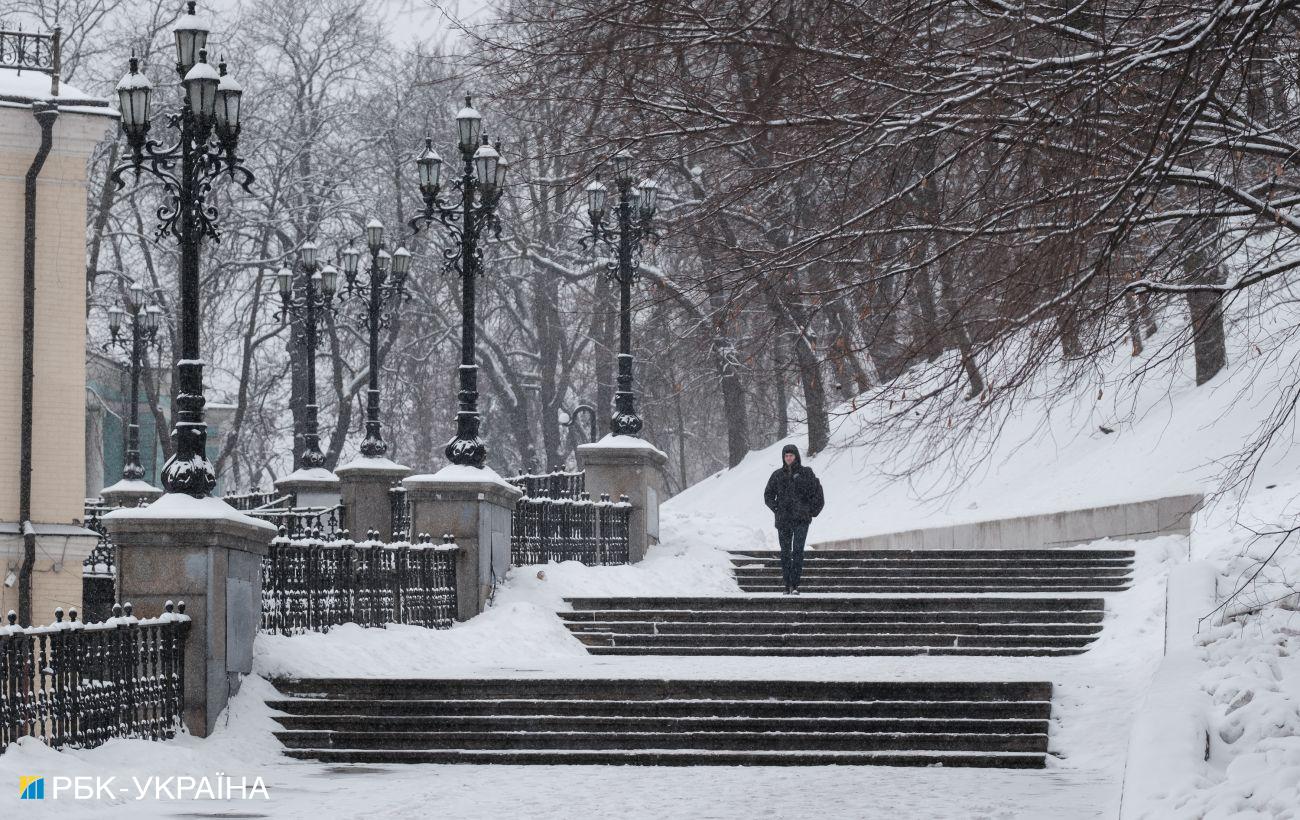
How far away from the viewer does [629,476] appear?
25328mm

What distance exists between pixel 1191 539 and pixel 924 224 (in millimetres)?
12068

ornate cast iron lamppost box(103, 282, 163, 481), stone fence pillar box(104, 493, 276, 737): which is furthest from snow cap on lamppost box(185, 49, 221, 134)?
ornate cast iron lamppost box(103, 282, 163, 481)

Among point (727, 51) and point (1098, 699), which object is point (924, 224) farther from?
point (1098, 699)

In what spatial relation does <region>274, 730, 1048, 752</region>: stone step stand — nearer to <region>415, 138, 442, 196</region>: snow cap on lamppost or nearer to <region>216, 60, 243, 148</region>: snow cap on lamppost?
<region>216, 60, 243, 148</region>: snow cap on lamppost

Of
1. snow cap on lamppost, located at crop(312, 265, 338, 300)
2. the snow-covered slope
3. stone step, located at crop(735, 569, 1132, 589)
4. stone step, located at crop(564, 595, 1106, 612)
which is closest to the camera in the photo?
stone step, located at crop(564, 595, 1106, 612)

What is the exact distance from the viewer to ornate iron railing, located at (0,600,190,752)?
1145cm

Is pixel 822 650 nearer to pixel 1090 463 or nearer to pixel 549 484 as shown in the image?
pixel 549 484

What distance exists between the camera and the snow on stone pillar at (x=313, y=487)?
29.6 metres

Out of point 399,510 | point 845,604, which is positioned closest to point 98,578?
point 399,510

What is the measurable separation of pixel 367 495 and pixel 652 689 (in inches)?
483

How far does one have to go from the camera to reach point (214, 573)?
13844 millimetres

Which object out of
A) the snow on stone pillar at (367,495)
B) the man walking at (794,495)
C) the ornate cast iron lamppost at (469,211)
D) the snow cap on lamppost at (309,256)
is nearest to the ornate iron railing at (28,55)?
the snow cap on lamppost at (309,256)

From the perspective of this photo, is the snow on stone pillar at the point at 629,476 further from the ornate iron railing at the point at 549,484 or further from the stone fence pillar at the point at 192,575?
the stone fence pillar at the point at 192,575

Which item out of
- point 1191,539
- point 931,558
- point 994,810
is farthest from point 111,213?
point 994,810
